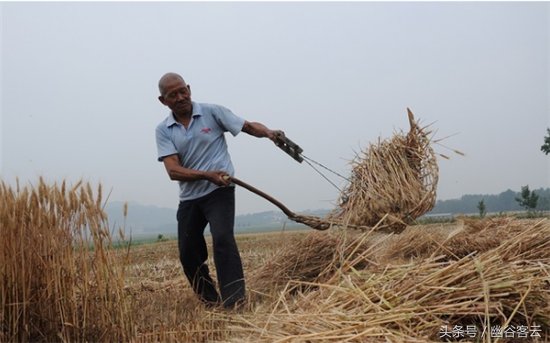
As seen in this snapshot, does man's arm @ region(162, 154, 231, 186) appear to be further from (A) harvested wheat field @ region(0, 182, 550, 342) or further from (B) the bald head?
(A) harvested wheat field @ region(0, 182, 550, 342)

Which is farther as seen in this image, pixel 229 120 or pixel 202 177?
pixel 229 120

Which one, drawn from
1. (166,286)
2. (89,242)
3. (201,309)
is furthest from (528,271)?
(166,286)

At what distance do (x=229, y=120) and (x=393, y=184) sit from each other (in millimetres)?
1228

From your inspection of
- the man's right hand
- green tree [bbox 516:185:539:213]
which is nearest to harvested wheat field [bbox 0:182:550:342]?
the man's right hand

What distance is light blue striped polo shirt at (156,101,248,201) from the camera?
3.34 metres

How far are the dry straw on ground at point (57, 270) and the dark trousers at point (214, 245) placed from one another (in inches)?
36.3

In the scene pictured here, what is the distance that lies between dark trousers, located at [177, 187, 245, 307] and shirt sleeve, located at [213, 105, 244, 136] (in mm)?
400

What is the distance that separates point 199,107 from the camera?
3.41 meters

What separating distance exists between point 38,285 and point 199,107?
153 centimetres

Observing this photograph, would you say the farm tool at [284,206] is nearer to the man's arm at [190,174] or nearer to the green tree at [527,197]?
the man's arm at [190,174]

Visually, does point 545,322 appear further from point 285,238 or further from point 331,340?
point 285,238

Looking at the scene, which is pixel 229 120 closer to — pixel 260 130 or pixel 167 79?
pixel 260 130

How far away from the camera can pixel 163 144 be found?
11.0 ft

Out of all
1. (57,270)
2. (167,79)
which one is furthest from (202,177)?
(57,270)
